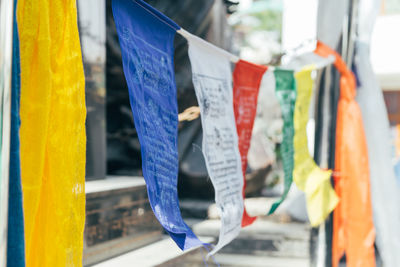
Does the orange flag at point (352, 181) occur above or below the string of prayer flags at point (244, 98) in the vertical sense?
below

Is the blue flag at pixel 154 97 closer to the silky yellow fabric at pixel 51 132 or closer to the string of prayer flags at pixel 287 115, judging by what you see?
the silky yellow fabric at pixel 51 132

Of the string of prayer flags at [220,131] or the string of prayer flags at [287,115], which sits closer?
the string of prayer flags at [220,131]

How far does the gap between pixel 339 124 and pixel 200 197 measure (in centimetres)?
206

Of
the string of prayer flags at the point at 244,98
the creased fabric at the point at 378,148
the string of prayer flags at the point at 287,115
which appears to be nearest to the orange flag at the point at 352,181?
the creased fabric at the point at 378,148

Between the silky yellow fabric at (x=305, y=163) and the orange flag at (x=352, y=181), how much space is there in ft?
1.10

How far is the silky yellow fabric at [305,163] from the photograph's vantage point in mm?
2881

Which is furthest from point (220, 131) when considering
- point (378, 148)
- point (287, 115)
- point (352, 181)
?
point (378, 148)

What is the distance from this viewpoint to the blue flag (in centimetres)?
144

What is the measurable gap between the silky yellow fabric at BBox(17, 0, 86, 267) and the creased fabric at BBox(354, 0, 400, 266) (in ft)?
9.11

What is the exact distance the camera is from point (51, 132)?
1.25 metres

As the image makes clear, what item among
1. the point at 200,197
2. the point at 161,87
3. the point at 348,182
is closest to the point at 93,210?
the point at 161,87

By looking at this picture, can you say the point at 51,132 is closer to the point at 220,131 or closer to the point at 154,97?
the point at 154,97

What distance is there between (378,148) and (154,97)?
2520mm

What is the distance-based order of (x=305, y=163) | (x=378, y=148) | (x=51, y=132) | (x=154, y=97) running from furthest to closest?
(x=378, y=148), (x=305, y=163), (x=154, y=97), (x=51, y=132)
